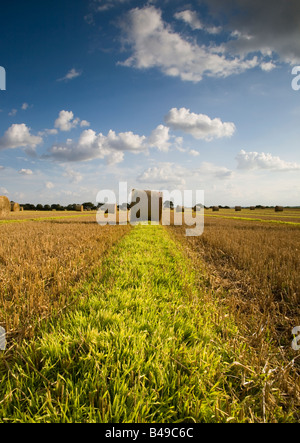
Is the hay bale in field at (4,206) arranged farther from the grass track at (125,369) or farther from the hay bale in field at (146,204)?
the grass track at (125,369)

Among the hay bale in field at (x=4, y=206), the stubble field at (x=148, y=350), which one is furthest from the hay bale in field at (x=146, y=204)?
the stubble field at (x=148, y=350)

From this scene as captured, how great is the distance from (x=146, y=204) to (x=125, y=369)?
2090 centimetres

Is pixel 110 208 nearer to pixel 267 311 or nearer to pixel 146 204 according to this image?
pixel 146 204

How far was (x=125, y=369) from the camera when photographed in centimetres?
168

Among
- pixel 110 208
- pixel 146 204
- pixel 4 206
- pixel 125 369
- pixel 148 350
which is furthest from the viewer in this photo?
pixel 110 208

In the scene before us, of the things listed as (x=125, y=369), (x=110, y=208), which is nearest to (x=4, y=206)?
(x=110, y=208)

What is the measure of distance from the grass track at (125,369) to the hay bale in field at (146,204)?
1946cm

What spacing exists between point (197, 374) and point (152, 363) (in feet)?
1.25

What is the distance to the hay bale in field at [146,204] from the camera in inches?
872

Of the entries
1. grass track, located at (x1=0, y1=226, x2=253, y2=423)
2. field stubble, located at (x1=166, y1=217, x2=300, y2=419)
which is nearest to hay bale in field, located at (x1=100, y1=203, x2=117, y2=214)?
field stubble, located at (x1=166, y1=217, x2=300, y2=419)

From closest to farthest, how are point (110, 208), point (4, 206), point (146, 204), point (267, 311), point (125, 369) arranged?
point (125, 369) → point (267, 311) → point (146, 204) → point (4, 206) → point (110, 208)

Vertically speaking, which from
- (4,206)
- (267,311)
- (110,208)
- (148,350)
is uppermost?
(110,208)

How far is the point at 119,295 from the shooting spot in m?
3.10
